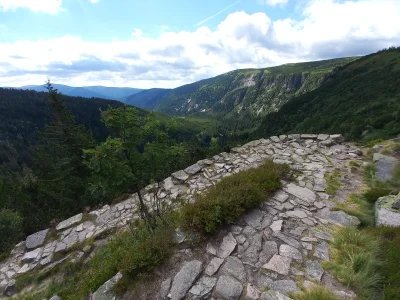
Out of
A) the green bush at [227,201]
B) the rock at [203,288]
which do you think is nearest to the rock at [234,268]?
the rock at [203,288]

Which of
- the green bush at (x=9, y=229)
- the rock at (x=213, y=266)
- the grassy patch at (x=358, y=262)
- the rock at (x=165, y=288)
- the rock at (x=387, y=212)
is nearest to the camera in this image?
the grassy patch at (x=358, y=262)

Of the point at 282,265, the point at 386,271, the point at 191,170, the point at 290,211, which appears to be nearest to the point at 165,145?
the point at 191,170

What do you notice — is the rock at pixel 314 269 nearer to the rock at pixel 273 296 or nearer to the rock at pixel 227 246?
the rock at pixel 273 296

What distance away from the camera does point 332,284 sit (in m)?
3.88

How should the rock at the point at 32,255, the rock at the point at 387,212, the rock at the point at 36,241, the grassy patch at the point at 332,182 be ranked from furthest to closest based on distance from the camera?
the rock at the point at 36,241 < the rock at the point at 32,255 < the grassy patch at the point at 332,182 < the rock at the point at 387,212

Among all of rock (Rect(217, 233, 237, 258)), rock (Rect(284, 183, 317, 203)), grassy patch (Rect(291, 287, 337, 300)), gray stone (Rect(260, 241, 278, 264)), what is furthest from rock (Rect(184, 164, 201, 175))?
grassy patch (Rect(291, 287, 337, 300))

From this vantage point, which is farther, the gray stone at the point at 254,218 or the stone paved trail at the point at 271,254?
the gray stone at the point at 254,218

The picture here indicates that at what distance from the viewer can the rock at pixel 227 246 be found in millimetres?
4686

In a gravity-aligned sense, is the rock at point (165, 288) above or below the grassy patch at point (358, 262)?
below

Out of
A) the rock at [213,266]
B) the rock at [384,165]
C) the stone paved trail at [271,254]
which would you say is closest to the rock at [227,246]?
the stone paved trail at [271,254]

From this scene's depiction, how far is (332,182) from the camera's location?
313 inches

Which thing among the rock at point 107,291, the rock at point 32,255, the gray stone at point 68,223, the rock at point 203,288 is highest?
the rock at point 203,288

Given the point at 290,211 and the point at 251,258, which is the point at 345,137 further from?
the point at 251,258

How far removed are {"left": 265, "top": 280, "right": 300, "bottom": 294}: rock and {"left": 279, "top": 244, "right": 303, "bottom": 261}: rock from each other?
2.15ft
